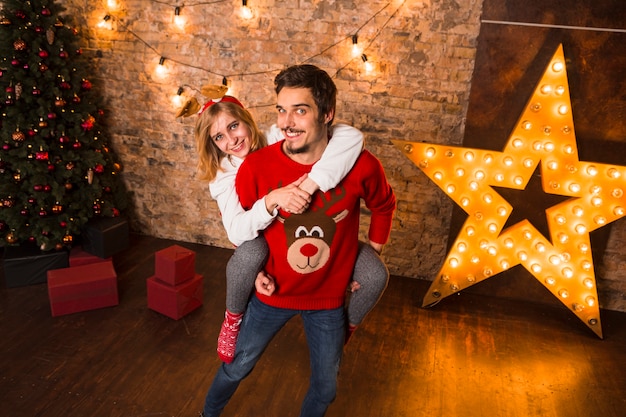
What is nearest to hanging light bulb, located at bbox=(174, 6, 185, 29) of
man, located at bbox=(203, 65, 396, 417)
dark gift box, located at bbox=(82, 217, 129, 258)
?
dark gift box, located at bbox=(82, 217, 129, 258)

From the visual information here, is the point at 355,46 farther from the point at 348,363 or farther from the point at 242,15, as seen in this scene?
the point at 348,363

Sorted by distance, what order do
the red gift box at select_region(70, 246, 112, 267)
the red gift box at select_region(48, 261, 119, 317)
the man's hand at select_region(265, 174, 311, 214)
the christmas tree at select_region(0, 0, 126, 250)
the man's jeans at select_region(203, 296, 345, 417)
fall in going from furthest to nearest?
the red gift box at select_region(70, 246, 112, 267) < the christmas tree at select_region(0, 0, 126, 250) < the red gift box at select_region(48, 261, 119, 317) < the man's jeans at select_region(203, 296, 345, 417) < the man's hand at select_region(265, 174, 311, 214)

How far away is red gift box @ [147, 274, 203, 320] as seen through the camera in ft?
11.3

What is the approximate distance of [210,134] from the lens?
2260mm

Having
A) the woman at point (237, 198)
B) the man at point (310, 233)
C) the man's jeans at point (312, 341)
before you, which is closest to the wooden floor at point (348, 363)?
the man's jeans at point (312, 341)

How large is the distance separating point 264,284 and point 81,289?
193 centimetres

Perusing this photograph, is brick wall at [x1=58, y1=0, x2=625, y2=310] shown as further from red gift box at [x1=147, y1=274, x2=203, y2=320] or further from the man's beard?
the man's beard

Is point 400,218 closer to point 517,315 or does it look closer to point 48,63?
point 517,315

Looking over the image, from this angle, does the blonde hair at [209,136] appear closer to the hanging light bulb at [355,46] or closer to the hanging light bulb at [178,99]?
the hanging light bulb at [355,46]

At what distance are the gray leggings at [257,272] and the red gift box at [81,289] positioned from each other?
1684 millimetres

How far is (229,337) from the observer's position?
228 cm

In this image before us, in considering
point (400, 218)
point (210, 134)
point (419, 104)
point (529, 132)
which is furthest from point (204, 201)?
point (529, 132)

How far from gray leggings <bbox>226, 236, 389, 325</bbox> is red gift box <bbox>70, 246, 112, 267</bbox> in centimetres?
232

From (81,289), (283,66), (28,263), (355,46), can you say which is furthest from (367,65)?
(28,263)
